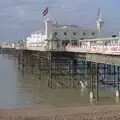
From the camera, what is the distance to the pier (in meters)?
33.7

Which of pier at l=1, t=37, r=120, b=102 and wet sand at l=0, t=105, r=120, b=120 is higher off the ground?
pier at l=1, t=37, r=120, b=102

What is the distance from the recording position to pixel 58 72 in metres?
54.1

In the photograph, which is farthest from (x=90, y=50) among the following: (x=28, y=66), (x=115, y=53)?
(x=28, y=66)

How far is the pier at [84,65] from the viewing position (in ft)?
110

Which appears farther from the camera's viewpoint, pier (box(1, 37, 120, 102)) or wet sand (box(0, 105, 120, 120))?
pier (box(1, 37, 120, 102))

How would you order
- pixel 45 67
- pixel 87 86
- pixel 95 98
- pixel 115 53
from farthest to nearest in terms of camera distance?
pixel 45 67 → pixel 87 86 → pixel 95 98 → pixel 115 53

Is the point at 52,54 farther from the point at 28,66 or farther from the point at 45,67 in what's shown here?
the point at 28,66

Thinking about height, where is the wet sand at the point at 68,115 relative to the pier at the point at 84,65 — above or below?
below

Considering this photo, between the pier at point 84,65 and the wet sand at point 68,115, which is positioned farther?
the pier at point 84,65

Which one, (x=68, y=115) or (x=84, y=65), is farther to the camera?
(x=84, y=65)

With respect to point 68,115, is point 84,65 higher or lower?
higher

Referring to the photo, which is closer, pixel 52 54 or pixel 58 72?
pixel 52 54

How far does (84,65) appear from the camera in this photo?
57594 mm

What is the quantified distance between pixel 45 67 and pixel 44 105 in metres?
29.2
